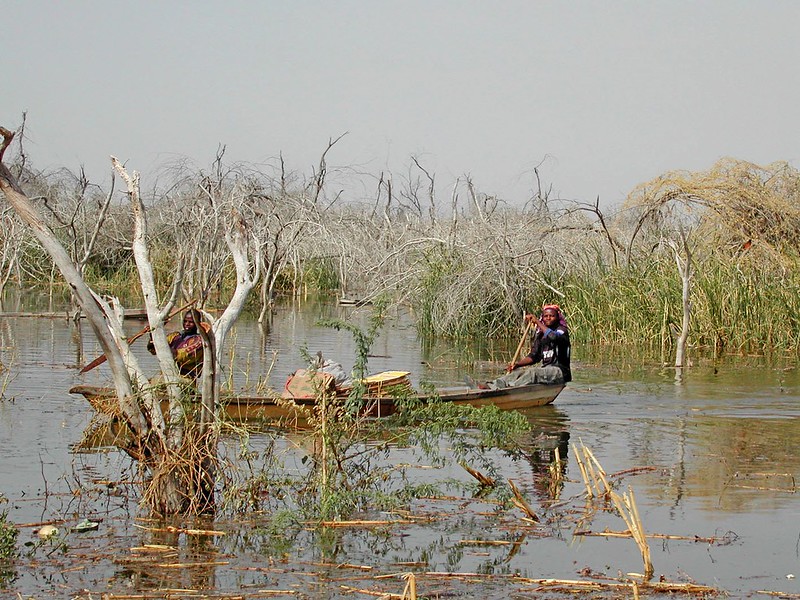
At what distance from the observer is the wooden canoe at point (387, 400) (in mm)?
11249

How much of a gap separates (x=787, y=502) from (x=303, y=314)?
19.9m

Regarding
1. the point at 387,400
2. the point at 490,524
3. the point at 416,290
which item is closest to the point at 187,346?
the point at 387,400

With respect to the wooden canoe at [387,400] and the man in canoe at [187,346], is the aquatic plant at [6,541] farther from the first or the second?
the man in canoe at [187,346]

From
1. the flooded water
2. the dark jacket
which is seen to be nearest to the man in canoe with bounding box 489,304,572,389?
the dark jacket

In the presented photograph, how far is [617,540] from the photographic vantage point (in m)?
7.75

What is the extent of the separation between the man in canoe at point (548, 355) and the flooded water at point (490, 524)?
0.43 meters

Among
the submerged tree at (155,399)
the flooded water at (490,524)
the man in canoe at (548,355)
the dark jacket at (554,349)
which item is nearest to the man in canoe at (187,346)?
Answer: the flooded water at (490,524)

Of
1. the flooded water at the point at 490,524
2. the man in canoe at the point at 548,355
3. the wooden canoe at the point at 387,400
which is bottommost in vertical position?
the flooded water at the point at 490,524

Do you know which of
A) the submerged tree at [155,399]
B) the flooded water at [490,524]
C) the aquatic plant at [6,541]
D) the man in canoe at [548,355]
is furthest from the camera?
the man in canoe at [548,355]

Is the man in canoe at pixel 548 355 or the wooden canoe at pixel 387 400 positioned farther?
the man in canoe at pixel 548 355

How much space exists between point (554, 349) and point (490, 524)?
19.7 ft

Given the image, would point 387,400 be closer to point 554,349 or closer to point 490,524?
point 554,349

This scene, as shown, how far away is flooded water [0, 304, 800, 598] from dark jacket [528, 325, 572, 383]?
0.61m

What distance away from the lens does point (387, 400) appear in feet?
38.6
